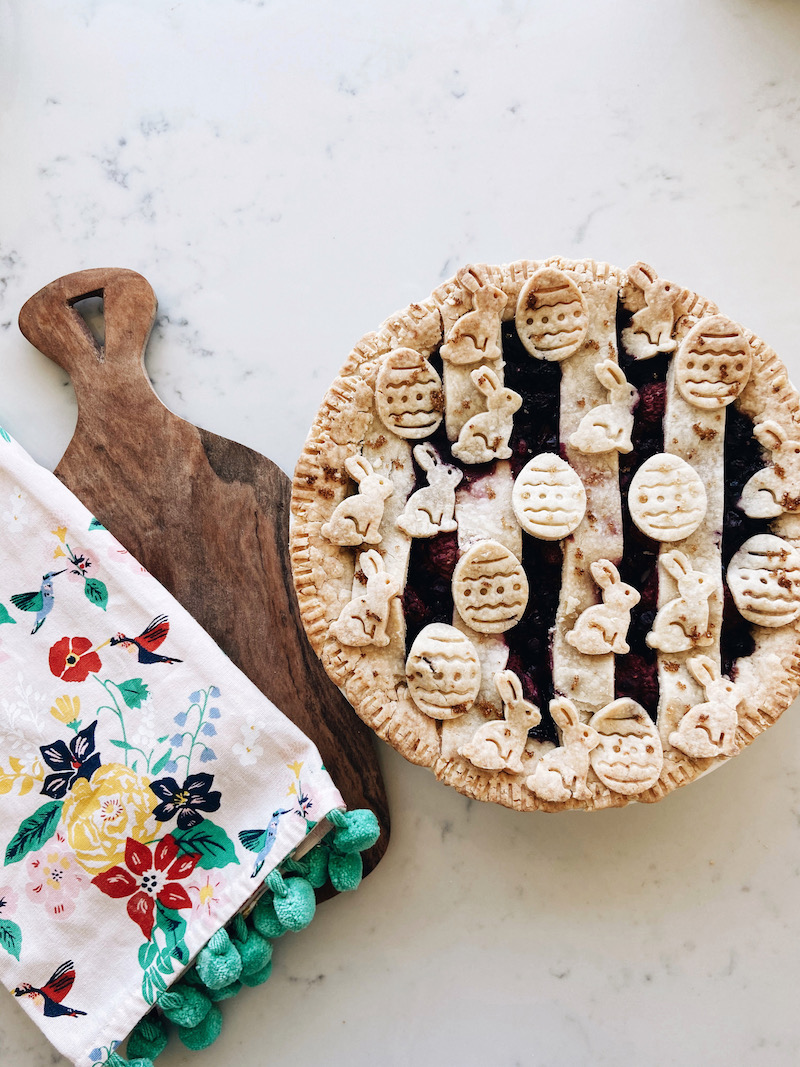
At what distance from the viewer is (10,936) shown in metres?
1.37

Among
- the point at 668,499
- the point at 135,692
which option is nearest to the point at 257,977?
the point at 135,692

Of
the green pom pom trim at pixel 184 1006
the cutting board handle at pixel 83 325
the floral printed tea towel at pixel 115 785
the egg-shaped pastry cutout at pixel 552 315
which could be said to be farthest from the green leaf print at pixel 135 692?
the egg-shaped pastry cutout at pixel 552 315

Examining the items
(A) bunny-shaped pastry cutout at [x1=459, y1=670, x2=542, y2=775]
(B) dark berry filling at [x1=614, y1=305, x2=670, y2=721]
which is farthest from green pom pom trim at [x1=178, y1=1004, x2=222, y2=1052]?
(B) dark berry filling at [x1=614, y1=305, x2=670, y2=721]

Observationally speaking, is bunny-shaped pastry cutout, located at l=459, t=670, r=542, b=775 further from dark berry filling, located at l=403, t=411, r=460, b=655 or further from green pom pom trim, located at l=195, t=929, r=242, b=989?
green pom pom trim, located at l=195, t=929, r=242, b=989

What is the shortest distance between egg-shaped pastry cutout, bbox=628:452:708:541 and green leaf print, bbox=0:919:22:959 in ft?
4.48

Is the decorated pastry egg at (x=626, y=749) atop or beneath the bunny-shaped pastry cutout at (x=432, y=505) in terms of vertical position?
beneath

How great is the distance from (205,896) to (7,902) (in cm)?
38

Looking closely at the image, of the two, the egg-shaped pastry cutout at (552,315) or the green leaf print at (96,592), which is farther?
the green leaf print at (96,592)

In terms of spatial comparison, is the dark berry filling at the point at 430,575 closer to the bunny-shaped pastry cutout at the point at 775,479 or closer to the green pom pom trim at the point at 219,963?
the bunny-shaped pastry cutout at the point at 775,479

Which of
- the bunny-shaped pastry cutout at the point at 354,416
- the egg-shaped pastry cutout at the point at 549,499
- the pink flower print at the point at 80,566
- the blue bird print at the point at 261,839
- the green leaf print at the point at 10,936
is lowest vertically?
the blue bird print at the point at 261,839

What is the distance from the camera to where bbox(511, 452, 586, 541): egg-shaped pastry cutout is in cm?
123

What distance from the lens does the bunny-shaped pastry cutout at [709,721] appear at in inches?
48.0

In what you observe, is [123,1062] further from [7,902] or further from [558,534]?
[558,534]

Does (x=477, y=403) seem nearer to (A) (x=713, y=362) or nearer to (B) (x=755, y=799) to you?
(A) (x=713, y=362)
